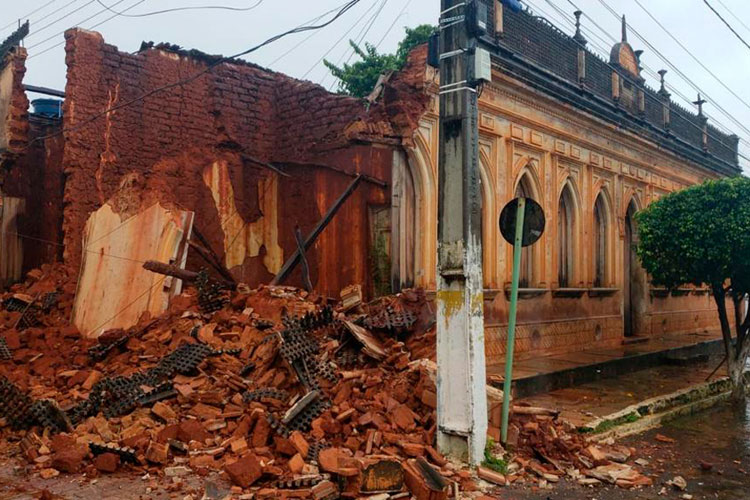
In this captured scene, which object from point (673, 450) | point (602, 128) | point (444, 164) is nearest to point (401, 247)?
point (444, 164)

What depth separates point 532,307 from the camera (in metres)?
15.1

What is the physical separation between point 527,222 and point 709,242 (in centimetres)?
651

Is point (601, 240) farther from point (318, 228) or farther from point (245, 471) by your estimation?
point (245, 471)

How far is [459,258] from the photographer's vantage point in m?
7.38

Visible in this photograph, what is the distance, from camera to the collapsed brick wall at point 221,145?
1091 cm

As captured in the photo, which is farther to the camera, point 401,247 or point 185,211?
point 401,247

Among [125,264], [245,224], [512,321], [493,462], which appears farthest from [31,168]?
[493,462]

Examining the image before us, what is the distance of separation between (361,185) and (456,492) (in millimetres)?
6733

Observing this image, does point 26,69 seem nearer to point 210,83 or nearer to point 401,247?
point 210,83

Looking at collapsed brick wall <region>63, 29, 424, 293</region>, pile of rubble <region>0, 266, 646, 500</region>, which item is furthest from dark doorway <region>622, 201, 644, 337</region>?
pile of rubble <region>0, 266, 646, 500</region>

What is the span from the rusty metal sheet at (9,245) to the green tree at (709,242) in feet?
41.0

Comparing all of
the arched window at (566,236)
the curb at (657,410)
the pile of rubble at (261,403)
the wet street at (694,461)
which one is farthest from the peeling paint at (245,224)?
the arched window at (566,236)

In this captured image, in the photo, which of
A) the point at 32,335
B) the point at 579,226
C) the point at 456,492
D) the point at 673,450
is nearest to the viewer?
the point at 456,492

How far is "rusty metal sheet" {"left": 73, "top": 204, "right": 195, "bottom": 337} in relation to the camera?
1020 cm
